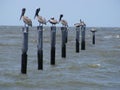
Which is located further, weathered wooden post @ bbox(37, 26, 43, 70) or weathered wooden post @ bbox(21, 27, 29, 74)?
weathered wooden post @ bbox(37, 26, 43, 70)

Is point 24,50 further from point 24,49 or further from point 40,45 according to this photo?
point 40,45

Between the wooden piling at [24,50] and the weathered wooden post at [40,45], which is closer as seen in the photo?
the wooden piling at [24,50]

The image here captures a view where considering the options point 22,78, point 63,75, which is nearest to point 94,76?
point 63,75

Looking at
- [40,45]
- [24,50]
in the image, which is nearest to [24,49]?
[24,50]

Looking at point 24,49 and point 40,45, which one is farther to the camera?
point 40,45

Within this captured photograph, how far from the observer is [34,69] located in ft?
69.3

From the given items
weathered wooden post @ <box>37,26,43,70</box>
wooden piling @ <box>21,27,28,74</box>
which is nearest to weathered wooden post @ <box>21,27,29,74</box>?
wooden piling @ <box>21,27,28,74</box>

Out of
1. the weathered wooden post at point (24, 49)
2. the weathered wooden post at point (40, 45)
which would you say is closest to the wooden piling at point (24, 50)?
the weathered wooden post at point (24, 49)

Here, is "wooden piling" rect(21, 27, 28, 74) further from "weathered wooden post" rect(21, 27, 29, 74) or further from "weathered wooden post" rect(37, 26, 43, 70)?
"weathered wooden post" rect(37, 26, 43, 70)

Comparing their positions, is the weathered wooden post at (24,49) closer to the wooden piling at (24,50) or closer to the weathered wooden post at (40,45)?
the wooden piling at (24,50)

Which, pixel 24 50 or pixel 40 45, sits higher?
pixel 40 45

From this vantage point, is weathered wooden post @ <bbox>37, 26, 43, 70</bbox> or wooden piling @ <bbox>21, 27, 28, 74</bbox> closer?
wooden piling @ <bbox>21, 27, 28, 74</bbox>

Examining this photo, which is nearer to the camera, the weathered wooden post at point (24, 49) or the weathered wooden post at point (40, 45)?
the weathered wooden post at point (24, 49)

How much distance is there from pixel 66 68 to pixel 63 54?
4658 mm
